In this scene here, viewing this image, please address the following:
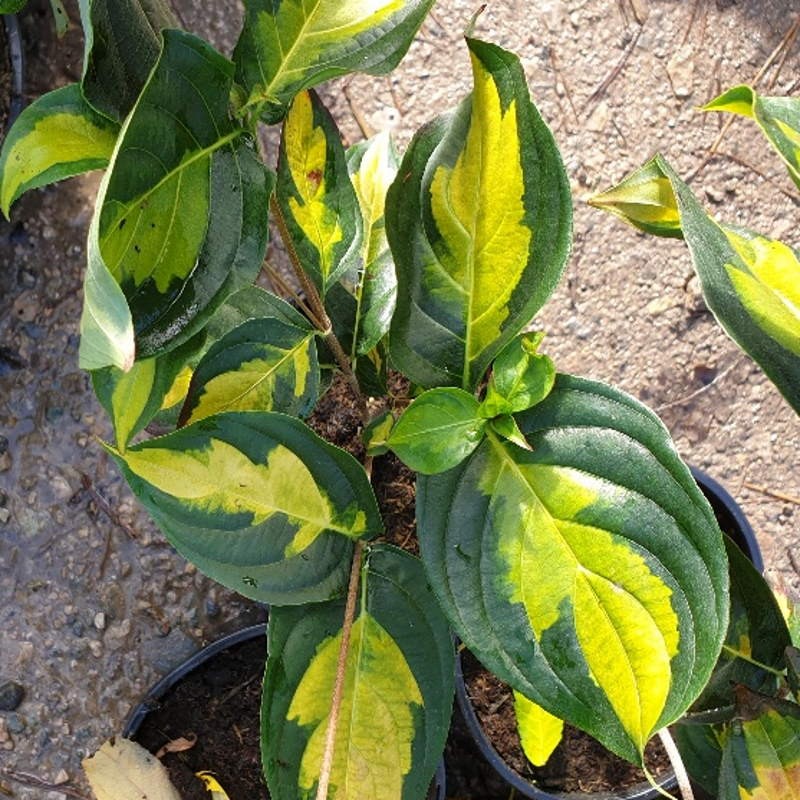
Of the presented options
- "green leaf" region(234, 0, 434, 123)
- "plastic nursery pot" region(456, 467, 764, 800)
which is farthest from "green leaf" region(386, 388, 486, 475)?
"plastic nursery pot" region(456, 467, 764, 800)

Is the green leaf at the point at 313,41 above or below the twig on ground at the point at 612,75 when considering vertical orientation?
above

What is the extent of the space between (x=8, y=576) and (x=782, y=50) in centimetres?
154

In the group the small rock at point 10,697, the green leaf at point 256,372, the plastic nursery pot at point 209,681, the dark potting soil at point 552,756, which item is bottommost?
the small rock at point 10,697

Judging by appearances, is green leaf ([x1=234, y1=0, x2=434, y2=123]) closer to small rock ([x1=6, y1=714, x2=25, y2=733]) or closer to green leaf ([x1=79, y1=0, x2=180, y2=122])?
green leaf ([x1=79, y1=0, x2=180, y2=122])

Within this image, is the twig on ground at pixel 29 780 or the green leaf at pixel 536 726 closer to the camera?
the green leaf at pixel 536 726

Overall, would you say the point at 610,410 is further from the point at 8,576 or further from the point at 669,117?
the point at 8,576

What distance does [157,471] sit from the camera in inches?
32.3

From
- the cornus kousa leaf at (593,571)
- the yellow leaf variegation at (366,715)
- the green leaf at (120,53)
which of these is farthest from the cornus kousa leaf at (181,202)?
the yellow leaf variegation at (366,715)

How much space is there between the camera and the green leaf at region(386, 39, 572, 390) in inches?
28.3

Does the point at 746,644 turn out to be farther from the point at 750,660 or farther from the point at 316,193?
the point at 316,193

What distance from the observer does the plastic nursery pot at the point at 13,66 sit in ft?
5.02

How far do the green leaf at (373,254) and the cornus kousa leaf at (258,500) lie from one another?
211mm

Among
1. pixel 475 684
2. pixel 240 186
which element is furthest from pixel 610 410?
pixel 475 684

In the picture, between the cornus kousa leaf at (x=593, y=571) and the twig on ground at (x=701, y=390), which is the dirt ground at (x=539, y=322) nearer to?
the twig on ground at (x=701, y=390)
